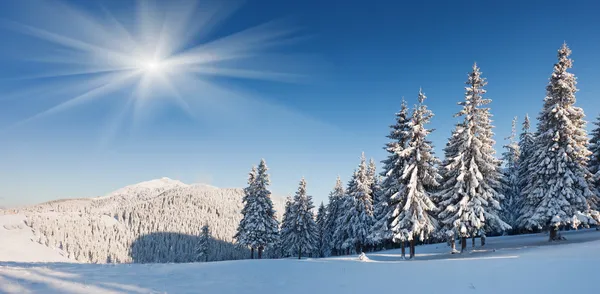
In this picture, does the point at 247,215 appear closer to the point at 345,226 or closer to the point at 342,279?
the point at 345,226

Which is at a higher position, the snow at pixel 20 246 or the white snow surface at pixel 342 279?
the white snow surface at pixel 342 279

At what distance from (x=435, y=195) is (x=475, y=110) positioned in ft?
28.6

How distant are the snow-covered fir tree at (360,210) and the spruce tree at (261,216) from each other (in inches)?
480

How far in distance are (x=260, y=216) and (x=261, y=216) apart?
15 centimetres

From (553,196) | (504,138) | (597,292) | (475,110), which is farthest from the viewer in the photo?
(504,138)

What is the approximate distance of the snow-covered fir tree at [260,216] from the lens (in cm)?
4203

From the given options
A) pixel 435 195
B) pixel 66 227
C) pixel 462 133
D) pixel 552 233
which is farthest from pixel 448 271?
pixel 66 227

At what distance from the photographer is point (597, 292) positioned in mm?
7543

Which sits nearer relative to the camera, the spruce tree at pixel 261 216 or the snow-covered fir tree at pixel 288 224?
the spruce tree at pixel 261 216

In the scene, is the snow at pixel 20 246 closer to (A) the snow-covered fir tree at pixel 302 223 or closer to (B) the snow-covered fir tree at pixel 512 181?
(A) the snow-covered fir tree at pixel 302 223

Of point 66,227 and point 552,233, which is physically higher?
point 552,233

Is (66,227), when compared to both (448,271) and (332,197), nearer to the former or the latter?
(332,197)

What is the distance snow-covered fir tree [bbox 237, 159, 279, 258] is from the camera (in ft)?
138

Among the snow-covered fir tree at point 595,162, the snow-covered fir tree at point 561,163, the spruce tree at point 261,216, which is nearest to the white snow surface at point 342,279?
the snow-covered fir tree at point 561,163
